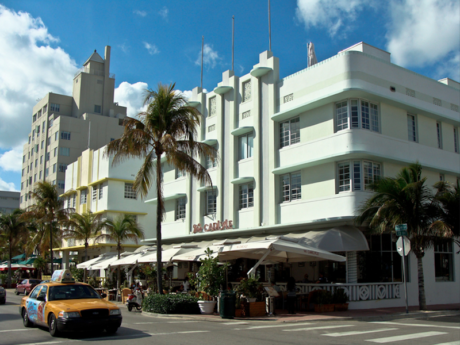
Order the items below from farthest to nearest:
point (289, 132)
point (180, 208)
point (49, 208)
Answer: point (49, 208), point (180, 208), point (289, 132)

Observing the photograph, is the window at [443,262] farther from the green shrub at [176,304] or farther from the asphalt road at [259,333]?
the green shrub at [176,304]

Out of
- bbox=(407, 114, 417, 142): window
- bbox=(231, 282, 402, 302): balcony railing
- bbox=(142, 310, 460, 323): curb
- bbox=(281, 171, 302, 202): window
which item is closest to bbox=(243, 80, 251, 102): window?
bbox=(281, 171, 302, 202): window

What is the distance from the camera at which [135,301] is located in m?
21.7

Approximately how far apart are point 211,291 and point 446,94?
1829 centimetres

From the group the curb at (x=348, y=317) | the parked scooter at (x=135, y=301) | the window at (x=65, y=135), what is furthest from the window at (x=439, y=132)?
the window at (x=65, y=135)

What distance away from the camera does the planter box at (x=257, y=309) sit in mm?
17984

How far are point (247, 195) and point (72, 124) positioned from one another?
47064mm

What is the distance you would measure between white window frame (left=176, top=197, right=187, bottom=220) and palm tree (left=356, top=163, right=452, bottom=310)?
52.3 feet

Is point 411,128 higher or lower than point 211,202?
higher

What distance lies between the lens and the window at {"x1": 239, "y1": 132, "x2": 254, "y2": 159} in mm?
27820

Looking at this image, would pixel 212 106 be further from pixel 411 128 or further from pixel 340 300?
pixel 340 300

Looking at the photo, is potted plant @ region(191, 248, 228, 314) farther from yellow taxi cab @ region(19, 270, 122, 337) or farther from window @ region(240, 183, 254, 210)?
window @ region(240, 183, 254, 210)

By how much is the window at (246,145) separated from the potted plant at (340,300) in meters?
10.6

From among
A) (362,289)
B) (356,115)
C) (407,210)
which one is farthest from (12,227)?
(407,210)
